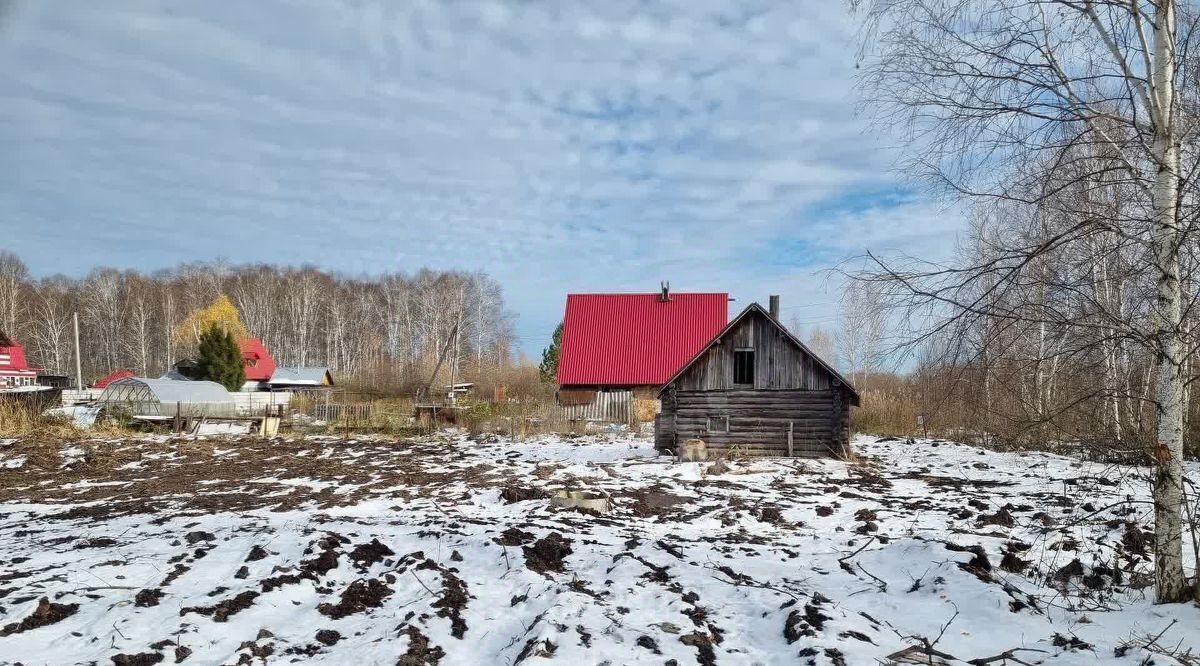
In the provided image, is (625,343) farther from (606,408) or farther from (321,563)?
(321,563)

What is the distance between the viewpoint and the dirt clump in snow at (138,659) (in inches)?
191

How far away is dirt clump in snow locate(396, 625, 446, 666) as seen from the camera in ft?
16.5

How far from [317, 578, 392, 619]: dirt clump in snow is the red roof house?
54243 millimetres

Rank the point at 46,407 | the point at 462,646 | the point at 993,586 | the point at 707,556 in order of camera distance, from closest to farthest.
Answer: the point at 462,646 → the point at 993,586 → the point at 707,556 → the point at 46,407

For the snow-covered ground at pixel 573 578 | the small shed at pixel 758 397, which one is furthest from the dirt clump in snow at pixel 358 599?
the small shed at pixel 758 397

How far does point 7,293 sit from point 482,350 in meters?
43.2

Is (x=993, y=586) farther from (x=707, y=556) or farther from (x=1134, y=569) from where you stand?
(x=707, y=556)

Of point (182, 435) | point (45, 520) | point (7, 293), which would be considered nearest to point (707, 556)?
point (45, 520)

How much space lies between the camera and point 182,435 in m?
24.0

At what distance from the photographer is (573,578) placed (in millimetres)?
6828

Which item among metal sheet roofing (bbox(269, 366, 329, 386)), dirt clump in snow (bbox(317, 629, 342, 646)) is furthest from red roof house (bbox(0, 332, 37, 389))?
dirt clump in snow (bbox(317, 629, 342, 646))

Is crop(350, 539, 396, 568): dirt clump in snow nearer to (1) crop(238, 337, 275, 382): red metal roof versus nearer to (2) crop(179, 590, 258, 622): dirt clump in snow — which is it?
(2) crop(179, 590, 258, 622): dirt clump in snow

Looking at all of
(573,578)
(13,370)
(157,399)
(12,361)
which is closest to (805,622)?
(573,578)

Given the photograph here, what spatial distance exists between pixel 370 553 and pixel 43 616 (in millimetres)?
2773
